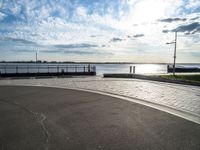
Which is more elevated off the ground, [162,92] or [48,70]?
[48,70]

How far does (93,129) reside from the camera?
467cm

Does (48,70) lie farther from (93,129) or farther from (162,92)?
(93,129)

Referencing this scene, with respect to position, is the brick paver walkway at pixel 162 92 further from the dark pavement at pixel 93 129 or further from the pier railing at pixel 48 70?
the pier railing at pixel 48 70

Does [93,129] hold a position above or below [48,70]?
below

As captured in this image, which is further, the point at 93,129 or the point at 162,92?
the point at 162,92

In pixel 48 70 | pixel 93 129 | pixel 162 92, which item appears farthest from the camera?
pixel 48 70

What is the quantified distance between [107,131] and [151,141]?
109 centimetres

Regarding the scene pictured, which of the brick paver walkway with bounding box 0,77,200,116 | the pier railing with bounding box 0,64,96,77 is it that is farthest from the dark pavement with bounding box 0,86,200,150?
the pier railing with bounding box 0,64,96,77

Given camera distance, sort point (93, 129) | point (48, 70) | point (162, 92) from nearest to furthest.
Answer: point (93, 129)
point (162, 92)
point (48, 70)

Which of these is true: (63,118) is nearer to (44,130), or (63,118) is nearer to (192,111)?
(44,130)

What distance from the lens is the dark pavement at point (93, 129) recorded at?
380cm

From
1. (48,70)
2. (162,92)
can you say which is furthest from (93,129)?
(48,70)

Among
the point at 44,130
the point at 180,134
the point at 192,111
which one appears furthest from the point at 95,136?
the point at 192,111

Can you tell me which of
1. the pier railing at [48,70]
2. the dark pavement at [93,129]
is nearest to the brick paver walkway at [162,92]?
the dark pavement at [93,129]
